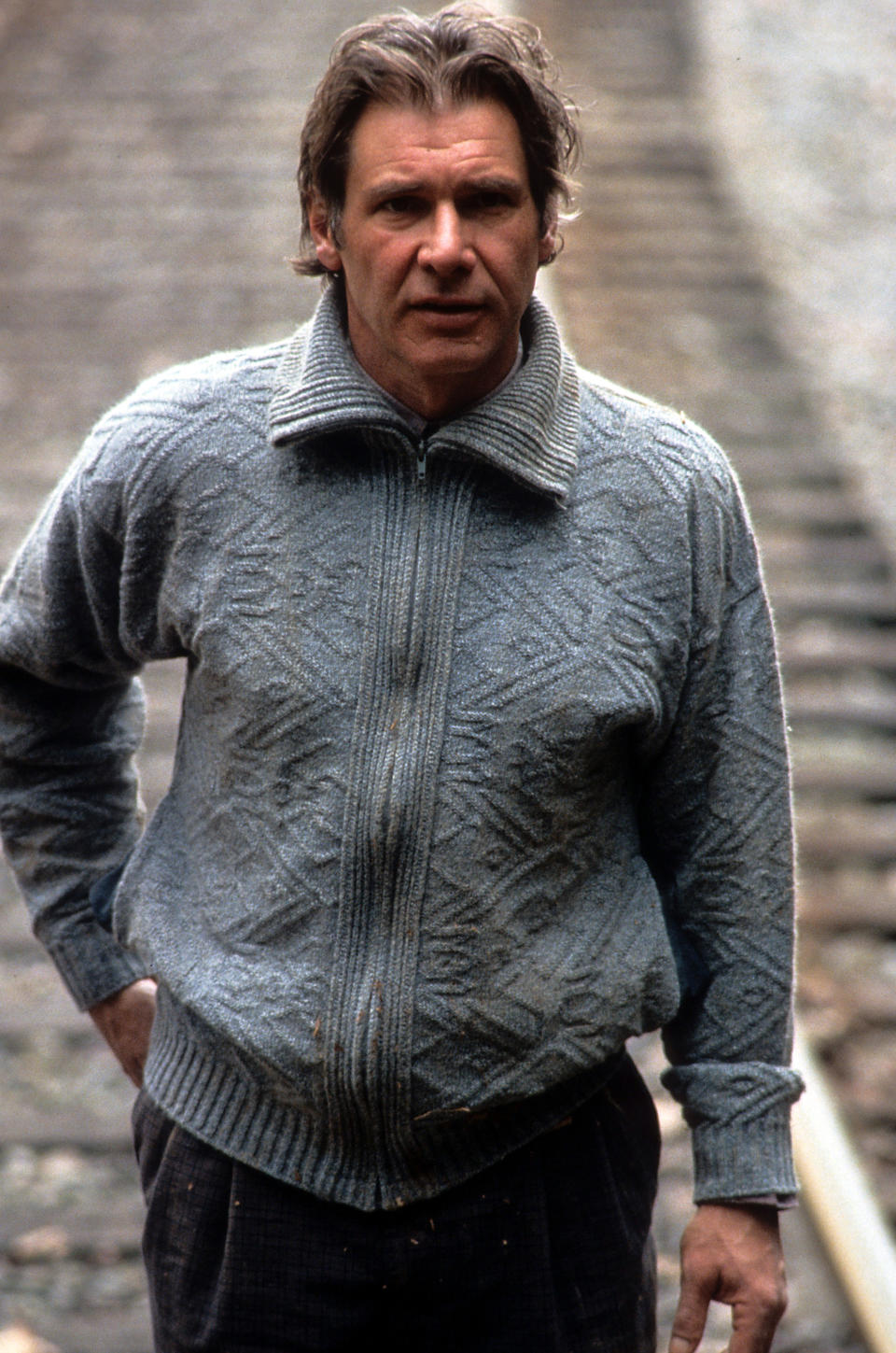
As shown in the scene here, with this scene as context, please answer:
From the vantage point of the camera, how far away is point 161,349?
24.5 feet

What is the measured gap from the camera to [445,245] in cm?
175

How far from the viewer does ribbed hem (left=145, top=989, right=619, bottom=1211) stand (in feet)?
6.01

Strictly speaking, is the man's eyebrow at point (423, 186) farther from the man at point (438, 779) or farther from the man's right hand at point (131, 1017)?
the man's right hand at point (131, 1017)

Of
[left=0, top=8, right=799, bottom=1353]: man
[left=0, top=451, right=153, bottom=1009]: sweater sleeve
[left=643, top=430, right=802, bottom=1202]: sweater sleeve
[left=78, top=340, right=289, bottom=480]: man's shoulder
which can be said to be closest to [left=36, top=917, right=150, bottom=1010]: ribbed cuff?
[left=0, top=451, right=153, bottom=1009]: sweater sleeve

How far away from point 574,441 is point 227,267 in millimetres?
6900

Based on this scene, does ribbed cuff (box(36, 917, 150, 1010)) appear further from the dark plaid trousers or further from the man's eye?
the man's eye

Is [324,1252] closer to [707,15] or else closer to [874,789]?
[874,789]

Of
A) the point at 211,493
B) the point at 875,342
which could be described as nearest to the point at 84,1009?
the point at 211,493

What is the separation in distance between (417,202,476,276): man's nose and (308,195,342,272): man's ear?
163mm

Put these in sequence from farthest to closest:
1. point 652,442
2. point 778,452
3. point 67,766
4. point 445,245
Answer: point 778,452
point 67,766
point 652,442
point 445,245

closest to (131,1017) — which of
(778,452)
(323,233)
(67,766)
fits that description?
(67,766)

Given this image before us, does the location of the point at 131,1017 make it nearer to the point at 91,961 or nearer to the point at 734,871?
the point at 91,961

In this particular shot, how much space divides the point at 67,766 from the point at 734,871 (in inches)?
34.4

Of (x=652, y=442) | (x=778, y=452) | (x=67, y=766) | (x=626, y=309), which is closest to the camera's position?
(x=652, y=442)
